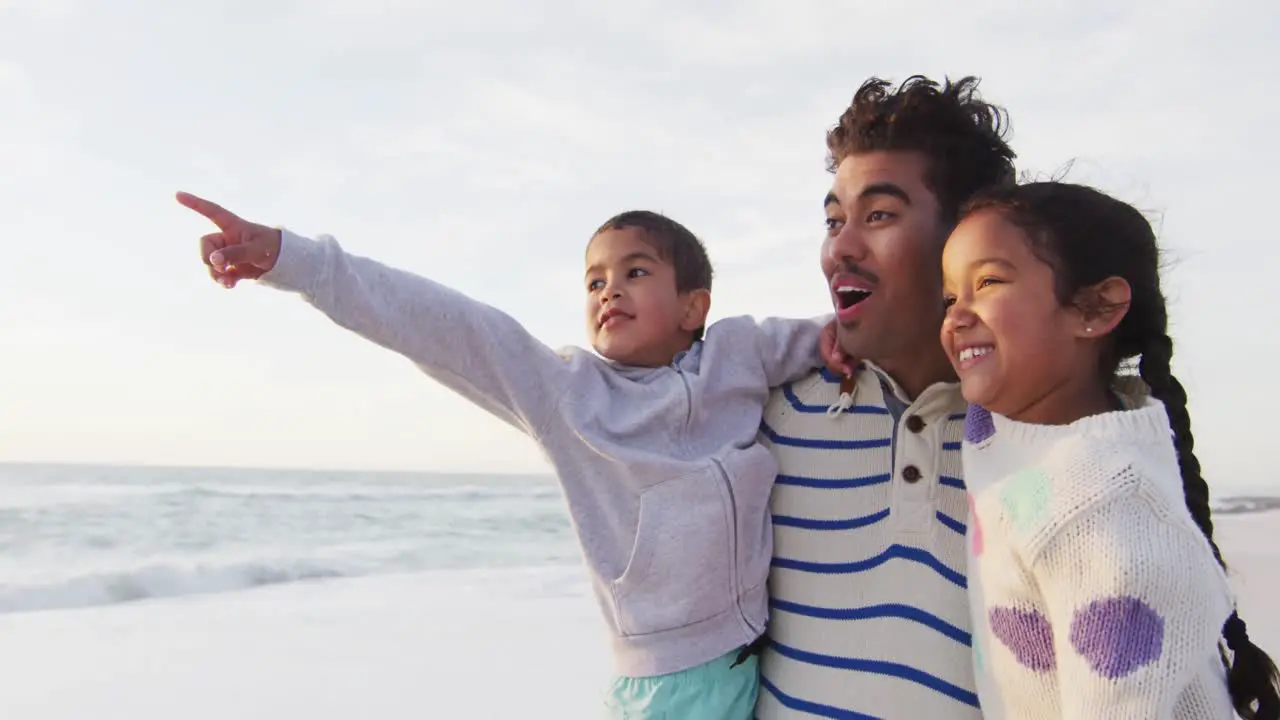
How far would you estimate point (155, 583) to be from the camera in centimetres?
885

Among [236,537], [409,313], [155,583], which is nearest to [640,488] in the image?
[409,313]

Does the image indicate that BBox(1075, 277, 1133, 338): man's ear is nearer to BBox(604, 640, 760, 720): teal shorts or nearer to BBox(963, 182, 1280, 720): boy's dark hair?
BBox(963, 182, 1280, 720): boy's dark hair

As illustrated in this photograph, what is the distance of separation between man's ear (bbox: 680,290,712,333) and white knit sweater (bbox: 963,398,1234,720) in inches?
40.4

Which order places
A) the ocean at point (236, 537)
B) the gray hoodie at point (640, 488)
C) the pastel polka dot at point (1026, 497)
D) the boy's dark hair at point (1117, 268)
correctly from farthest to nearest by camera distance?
the ocean at point (236, 537), the gray hoodie at point (640, 488), the boy's dark hair at point (1117, 268), the pastel polka dot at point (1026, 497)

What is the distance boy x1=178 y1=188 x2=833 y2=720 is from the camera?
5.92 ft

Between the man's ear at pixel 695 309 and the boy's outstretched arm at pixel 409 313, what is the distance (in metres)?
0.55

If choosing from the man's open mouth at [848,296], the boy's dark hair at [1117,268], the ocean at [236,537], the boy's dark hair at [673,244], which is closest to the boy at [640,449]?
the man's open mouth at [848,296]

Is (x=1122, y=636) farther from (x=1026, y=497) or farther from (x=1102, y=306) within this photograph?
(x=1102, y=306)

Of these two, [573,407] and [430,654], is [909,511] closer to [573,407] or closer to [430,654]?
[573,407]

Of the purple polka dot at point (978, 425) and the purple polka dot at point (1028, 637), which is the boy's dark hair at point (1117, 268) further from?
the purple polka dot at point (1028, 637)

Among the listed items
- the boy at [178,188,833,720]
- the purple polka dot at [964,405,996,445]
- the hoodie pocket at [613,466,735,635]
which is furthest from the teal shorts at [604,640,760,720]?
the purple polka dot at [964,405,996,445]

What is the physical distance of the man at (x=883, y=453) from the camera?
1.82 metres

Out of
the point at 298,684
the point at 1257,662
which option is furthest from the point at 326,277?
the point at 298,684

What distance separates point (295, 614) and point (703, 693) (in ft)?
18.0
